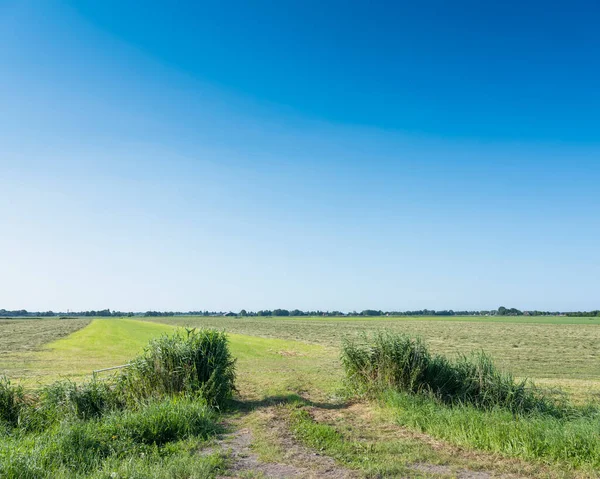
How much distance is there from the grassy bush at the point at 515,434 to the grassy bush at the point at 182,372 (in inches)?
187

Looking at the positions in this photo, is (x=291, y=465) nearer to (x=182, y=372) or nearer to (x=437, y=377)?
(x=182, y=372)

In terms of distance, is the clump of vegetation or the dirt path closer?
the dirt path

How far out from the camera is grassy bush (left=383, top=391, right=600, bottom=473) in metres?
7.55

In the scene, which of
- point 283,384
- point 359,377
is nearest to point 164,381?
point 283,384

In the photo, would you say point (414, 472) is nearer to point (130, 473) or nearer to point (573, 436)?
point (573, 436)

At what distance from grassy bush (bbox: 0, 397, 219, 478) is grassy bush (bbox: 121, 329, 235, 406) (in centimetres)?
154

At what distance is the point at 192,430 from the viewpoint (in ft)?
29.8

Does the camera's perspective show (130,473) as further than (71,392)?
No

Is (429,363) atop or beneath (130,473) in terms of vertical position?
atop

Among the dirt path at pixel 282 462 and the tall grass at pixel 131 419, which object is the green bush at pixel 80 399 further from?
the dirt path at pixel 282 462

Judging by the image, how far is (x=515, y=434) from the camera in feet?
27.0

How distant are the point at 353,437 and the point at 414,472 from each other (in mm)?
2221

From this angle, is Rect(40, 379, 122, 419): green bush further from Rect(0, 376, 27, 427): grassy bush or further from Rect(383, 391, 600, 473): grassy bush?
Rect(383, 391, 600, 473): grassy bush

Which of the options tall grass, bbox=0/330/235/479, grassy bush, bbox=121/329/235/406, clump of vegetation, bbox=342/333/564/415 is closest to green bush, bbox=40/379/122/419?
tall grass, bbox=0/330/235/479
